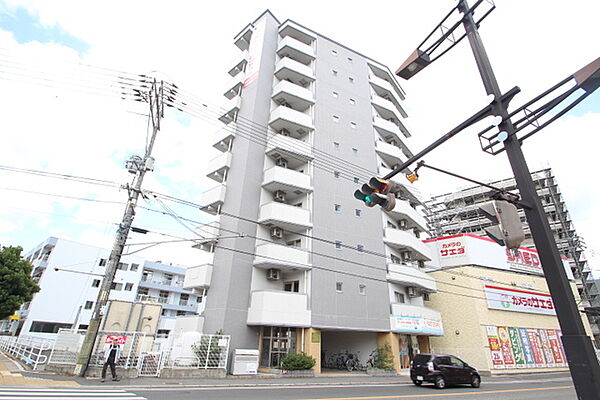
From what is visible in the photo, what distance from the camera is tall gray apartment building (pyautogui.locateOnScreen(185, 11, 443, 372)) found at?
18906 mm

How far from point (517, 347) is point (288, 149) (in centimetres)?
2496

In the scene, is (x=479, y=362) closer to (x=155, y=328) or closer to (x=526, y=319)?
(x=526, y=319)

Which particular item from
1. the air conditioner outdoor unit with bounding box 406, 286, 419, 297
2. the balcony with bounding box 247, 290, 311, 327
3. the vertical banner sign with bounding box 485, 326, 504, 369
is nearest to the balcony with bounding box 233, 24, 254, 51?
the balcony with bounding box 247, 290, 311, 327

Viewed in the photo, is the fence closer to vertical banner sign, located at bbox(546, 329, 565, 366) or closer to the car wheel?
the car wheel

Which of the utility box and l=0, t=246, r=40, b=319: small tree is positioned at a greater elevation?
l=0, t=246, r=40, b=319: small tree

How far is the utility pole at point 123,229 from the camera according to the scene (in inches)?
483

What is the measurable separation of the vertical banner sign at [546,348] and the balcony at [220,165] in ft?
102

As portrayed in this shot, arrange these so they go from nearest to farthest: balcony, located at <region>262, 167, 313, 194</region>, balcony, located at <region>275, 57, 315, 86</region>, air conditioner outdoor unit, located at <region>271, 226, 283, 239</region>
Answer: air conditioner outdoor unit, located at <region>271, 226, 283, 239</region>, balcony, located at <region>262, 167, 313, 194</region>, balcony, located at <region>275, 57, 315, 86</region>

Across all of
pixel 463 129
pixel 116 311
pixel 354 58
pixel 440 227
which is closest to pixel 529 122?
pixel 463 129

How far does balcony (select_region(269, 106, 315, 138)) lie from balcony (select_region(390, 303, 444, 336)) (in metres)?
14.7

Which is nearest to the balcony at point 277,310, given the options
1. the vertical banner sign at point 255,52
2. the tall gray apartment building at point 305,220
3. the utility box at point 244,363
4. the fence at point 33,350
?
the tall gray apartment building at point 305,220

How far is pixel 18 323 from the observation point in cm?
3969

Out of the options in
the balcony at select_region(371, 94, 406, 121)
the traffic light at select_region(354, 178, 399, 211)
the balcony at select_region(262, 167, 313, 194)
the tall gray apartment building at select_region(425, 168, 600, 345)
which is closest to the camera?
the traffic light at select_region(354, 178, 399, 211)

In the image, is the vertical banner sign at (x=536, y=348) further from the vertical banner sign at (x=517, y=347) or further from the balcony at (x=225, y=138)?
the balcony at (x=225, y=138)
